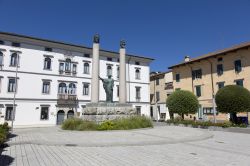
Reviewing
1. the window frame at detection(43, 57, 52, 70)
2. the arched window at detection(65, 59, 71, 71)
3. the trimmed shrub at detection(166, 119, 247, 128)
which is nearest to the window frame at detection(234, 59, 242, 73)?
the trimmed shrub at detection(166, 119, 247, 128)

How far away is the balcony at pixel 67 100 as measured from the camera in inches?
1324

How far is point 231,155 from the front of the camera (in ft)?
28.9

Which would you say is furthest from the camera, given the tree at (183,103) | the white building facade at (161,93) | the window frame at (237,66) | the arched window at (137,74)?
the white building facade at (161,93)

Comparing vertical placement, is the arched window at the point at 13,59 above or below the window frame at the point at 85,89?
above

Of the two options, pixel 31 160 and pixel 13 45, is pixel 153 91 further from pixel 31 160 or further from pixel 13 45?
pixel 31 160

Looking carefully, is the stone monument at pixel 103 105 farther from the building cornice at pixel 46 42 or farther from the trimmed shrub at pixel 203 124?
the building cornice at pixel 46 42

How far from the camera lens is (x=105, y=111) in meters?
20.0

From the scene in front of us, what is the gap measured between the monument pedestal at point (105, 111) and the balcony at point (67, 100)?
559 inches

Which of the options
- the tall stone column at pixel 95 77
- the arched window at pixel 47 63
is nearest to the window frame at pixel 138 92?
the arched window at pixel 47 63

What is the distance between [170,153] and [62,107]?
2736cm

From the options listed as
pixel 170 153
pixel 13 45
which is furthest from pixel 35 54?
pixel 170 153

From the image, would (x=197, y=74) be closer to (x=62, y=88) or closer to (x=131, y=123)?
(x=131, y=123)

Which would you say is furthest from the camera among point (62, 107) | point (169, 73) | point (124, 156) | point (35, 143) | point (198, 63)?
point (169, 73)

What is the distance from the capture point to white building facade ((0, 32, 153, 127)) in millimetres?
30125
